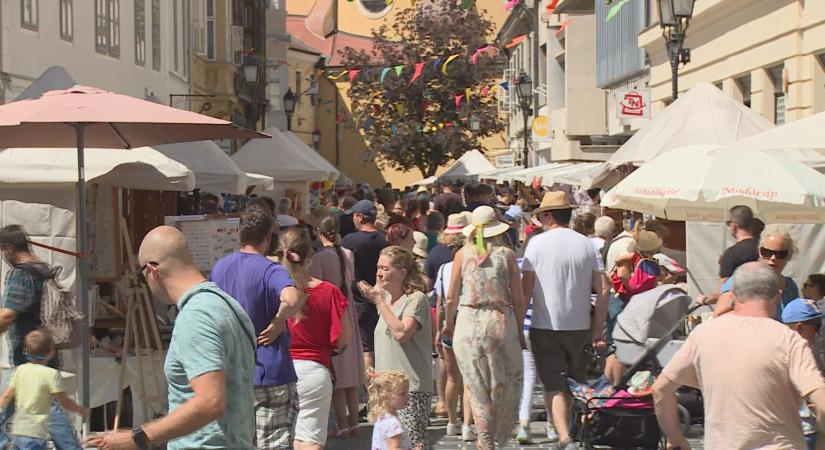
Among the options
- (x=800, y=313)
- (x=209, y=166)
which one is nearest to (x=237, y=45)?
(x=209, y=166)

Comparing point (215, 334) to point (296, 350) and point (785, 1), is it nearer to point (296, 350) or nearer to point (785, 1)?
point (296, 350)

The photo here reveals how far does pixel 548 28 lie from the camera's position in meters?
51.4

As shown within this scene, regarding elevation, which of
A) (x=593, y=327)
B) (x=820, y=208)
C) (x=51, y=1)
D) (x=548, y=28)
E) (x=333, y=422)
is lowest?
(x=333, y=422)

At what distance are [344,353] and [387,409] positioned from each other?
3.06m

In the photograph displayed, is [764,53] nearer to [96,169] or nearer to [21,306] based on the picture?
[96,169]

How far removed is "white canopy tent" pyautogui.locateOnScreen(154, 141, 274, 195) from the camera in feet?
49.4

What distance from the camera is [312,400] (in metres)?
8.93

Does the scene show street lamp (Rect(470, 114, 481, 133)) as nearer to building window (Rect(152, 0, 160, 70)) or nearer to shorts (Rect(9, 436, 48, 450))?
building window (Rect(152, 0, 160, 70))

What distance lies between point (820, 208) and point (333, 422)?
4.42 meters

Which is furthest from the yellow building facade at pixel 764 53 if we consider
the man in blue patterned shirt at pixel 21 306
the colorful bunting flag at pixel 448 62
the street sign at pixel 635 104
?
the colorful bunting flag at pixel 448 62

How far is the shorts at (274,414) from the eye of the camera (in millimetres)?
7832

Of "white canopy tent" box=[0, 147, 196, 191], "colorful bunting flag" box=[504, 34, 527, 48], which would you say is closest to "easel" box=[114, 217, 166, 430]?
"white canopy tent" box=[0, 147, 196, 191]

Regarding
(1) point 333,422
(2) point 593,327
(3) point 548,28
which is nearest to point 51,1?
(1) point 333,422

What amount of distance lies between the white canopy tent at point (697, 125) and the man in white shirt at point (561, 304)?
524 centimetres
